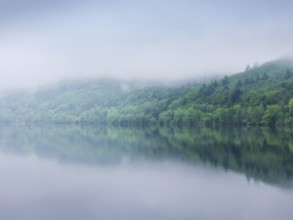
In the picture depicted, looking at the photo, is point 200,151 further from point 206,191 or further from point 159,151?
point 206,191

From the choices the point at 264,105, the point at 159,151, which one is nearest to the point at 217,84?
the point at 264,105

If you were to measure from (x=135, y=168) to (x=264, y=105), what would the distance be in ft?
287

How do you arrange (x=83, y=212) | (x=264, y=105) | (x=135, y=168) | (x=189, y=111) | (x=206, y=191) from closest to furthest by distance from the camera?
1. (x=83, y=212)
2. (x=206, y=191)
3. (x=135, y=168)
4. (x=264, y=105)
5. (x=189, y=111)

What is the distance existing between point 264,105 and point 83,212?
343ft

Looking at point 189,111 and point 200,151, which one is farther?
point 189,111

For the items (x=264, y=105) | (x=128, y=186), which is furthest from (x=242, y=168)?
(x=264, y=105)

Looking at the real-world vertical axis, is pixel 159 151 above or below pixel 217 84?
below

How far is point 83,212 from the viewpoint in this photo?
25641 millimetres

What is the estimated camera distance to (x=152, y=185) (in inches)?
1332

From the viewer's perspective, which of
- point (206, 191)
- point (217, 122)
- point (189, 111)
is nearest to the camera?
point (206, 191)

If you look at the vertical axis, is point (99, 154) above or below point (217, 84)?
below

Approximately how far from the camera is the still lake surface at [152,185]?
25344 mm

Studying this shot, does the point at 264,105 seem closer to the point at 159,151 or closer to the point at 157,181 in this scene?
the point at 159,151

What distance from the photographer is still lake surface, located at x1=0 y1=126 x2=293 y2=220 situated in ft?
83.1
